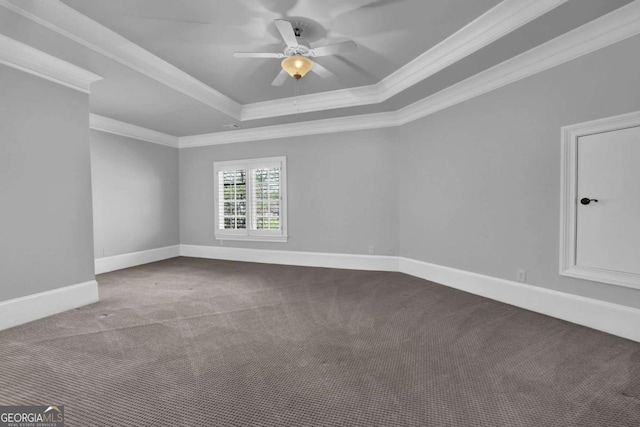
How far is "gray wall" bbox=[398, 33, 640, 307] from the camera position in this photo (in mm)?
2664

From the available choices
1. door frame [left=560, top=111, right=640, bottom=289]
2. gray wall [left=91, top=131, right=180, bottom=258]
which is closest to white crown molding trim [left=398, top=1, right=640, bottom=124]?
door frame [left=560, top=111, right=640, bottom=289]

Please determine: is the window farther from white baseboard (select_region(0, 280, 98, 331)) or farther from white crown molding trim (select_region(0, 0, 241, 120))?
white baseboard (select_region(0, 280, 98, 331))

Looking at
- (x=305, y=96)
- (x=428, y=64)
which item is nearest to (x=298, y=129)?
(x=305, y=96)

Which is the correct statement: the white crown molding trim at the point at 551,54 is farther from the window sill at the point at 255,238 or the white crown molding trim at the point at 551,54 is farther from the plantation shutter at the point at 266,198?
the window sill at the point at 255,238

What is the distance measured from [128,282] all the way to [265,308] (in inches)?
98.8

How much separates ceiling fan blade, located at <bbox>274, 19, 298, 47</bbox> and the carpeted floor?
2643mm

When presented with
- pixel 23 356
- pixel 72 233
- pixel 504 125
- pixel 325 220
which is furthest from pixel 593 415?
pixel 72 233

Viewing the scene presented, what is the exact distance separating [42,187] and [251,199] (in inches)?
130

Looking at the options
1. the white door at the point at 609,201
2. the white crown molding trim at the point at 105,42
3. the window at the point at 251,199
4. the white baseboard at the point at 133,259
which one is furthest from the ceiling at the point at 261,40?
the white baseboard at the point at 133,259

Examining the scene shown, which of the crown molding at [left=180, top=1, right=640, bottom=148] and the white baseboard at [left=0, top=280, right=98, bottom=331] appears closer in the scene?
the crown molding at [left=180, top=1, right=640, bottom=148]

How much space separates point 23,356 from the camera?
2.27 metres

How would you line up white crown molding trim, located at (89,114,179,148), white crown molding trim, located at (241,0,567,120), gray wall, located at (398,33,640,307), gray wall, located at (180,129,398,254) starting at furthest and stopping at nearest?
gray wall, located at (180,129,398,254), white crown molding trim, located at (89,114,179,148), gray wall, located at (398,33,640,307), white crown molding trim, located at (241,0,567,120)

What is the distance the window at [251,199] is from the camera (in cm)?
580

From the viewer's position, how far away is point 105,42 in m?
2.92
